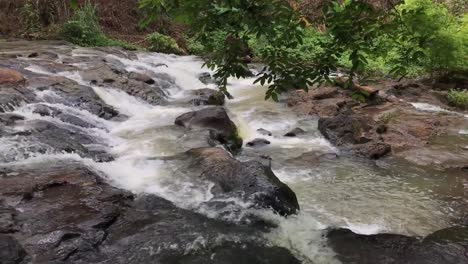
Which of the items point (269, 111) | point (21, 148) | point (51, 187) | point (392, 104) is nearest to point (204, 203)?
point (51, 187)

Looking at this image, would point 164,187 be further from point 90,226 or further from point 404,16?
point 404,16

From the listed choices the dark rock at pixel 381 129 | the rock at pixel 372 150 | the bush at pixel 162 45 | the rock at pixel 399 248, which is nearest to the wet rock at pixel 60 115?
the rock at pixel 372 150

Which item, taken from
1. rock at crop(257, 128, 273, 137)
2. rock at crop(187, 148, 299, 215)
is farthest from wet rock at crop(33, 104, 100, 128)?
rock at crop(257, 128, 273, 137)

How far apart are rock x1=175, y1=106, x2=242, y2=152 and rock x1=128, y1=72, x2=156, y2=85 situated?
362 cm

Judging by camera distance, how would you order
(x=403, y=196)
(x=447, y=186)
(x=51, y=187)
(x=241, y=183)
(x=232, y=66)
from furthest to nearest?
(x=447, y=186) < (x=403, y=196) < (x=241, y=183) < (x=51, y=187) < (x=232, y=66)

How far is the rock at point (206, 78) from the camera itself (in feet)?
46.6

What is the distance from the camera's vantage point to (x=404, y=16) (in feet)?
8.61

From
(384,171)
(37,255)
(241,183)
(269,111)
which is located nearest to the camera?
(37,255)

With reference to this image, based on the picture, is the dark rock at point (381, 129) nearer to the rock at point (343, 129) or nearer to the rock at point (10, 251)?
the rock at point (343, 129)

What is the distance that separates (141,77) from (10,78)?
3729 millimetres

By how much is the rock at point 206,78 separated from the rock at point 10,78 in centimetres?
576

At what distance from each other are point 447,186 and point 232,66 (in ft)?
16.8

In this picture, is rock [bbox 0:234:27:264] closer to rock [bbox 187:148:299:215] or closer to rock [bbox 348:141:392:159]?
rock [bbox 187:148:299:215]

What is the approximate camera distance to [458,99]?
39.8 ft
